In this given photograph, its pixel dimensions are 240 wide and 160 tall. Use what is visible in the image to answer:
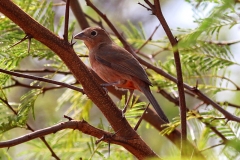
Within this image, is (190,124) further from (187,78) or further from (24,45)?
(24,45)

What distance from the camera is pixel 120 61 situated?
3.82 m

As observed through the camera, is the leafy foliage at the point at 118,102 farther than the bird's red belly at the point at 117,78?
No

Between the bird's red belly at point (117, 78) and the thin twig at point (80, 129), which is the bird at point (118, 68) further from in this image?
the thin twig at point (80, 129)

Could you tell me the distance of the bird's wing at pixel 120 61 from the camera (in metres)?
3.61

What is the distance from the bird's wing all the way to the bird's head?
0.18 metres

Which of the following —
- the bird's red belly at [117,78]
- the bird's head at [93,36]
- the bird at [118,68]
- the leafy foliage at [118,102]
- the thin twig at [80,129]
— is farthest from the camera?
the bird's head at [93,36]

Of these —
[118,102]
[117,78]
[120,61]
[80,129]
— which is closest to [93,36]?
[120,61]

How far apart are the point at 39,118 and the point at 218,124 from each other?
4.78 m

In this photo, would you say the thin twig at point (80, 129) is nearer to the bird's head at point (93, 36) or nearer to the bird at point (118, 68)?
the bird at point (118, 68)

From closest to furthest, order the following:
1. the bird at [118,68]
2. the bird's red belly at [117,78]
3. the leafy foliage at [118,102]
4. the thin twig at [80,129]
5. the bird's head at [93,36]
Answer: the thin twig at [80,129] < the leafy foliage at [118,102] < the bird at [118,68] < the bird's red belly at [117,78] < the bird's head at [93,36]

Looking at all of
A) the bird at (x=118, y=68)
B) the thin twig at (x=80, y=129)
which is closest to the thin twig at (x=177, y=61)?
the thin twig at (x=80, y=129)

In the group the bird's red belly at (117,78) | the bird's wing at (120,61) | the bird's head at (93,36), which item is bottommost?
the bird's red belly at (117,78)

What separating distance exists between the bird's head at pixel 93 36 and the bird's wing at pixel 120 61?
0.18 m

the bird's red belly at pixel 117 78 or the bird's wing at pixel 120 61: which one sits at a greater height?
the bird's wing at pixel 120 61
